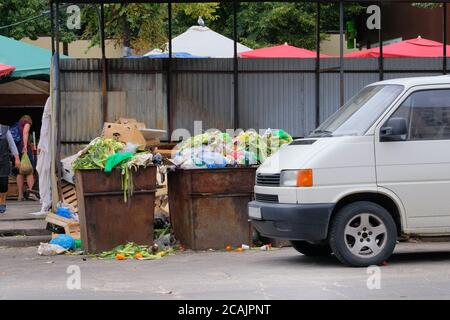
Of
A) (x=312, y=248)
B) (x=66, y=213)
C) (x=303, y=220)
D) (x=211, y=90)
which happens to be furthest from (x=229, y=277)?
(x=211, y=90)

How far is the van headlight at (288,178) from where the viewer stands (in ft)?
31.6

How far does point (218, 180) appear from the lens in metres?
11.8

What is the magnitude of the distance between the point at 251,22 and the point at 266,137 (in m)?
18.2

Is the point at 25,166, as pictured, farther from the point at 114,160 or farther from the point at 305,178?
the point at 305,178

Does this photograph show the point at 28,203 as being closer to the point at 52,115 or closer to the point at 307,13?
the point at 52,115

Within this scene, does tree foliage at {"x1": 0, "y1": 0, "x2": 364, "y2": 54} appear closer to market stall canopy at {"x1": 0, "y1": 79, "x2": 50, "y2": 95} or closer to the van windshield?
market stall canopy at {"x1": 0, "y1": 79, "x2": 50, "y2": 95}

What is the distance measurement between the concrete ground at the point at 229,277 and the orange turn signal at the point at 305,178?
971 millimetres

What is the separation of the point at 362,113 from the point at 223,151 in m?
2.65

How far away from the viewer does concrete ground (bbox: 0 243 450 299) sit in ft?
26.6

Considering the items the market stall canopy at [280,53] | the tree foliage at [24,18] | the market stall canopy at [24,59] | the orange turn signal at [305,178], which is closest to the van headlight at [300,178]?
the orange turn signal at [305,178]

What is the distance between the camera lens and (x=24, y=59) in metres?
20.5

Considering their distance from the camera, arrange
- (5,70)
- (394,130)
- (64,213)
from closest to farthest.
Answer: (394,130) < (64,213) < (5,70)

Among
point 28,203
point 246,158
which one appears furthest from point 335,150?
point 28,203

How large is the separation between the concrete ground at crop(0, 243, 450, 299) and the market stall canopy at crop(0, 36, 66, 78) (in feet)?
28.1
